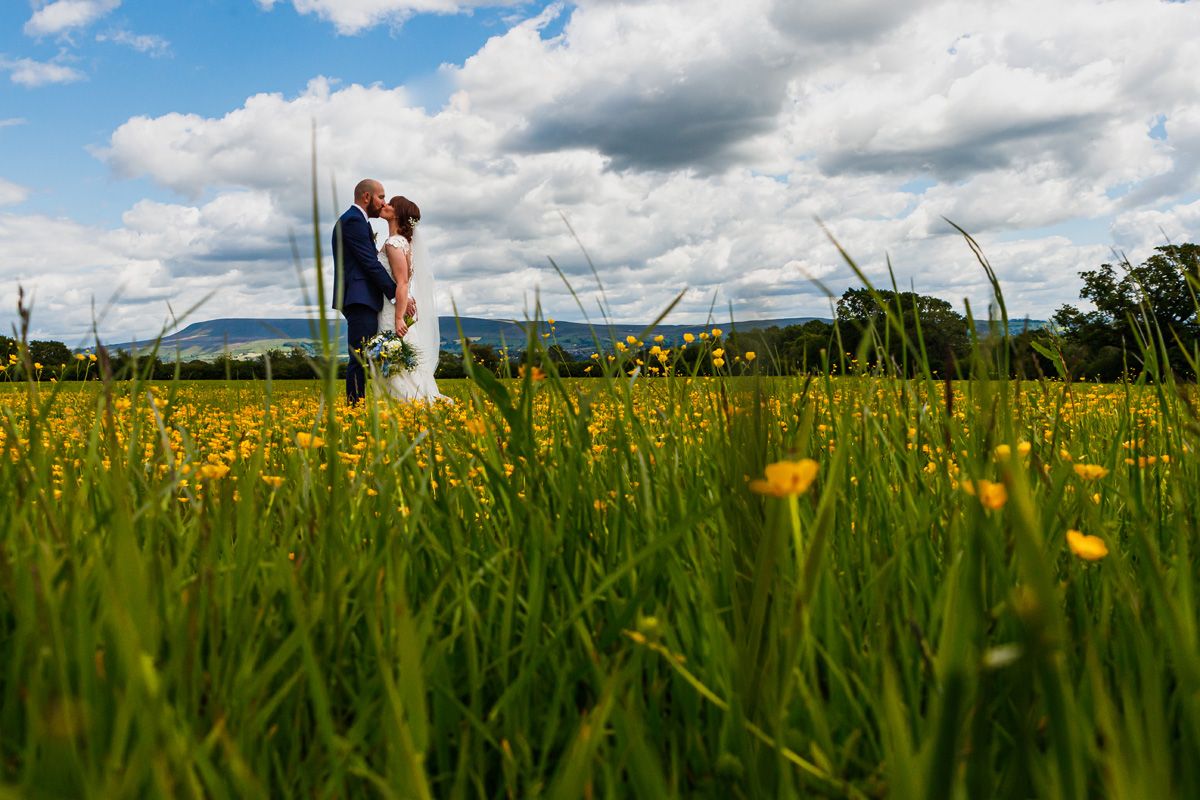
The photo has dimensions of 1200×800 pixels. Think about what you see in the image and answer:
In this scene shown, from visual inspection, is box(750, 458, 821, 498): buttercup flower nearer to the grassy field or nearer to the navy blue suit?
the grassy field

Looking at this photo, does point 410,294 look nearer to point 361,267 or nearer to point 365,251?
point 361,267

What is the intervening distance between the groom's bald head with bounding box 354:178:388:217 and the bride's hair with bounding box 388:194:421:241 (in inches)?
29.2

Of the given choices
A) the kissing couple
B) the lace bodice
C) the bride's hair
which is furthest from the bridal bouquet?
the bride's hair

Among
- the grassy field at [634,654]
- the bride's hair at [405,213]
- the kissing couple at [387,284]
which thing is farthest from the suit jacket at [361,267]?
the grassy field at [634,654]

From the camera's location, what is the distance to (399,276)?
13383 mm

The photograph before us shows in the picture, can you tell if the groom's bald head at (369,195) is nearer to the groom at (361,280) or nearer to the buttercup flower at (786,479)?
the groom at (361,280)

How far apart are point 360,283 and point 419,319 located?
12.0 ft

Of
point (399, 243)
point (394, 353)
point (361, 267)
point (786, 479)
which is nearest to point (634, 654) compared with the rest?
point (786, 479)

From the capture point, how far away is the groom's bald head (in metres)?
13.1

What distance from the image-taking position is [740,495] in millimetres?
1212

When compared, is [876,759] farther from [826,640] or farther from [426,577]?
[426,577]

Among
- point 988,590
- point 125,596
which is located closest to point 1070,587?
point 988,590

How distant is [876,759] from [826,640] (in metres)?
0.16

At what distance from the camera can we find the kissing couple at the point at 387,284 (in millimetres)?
11805
